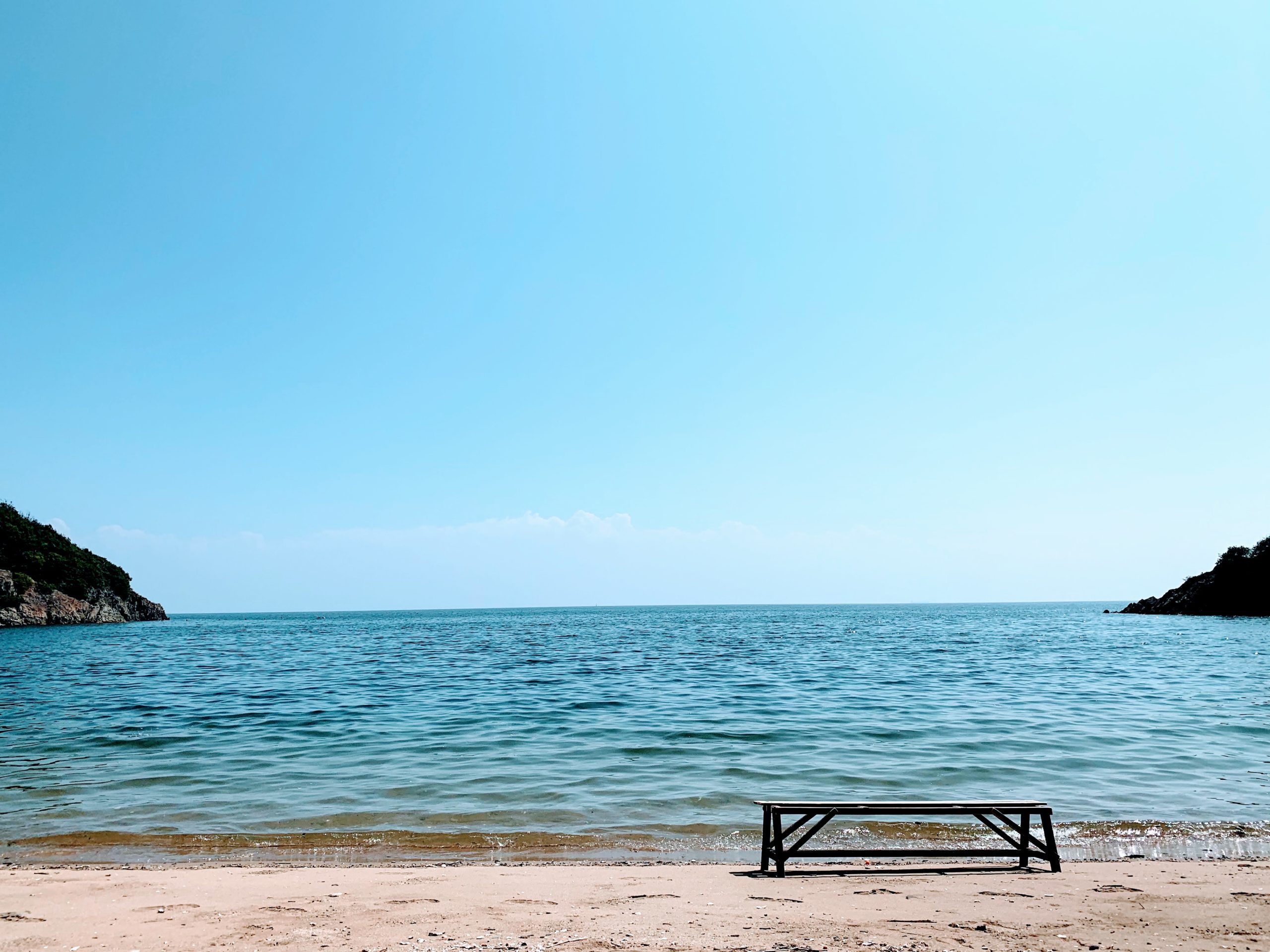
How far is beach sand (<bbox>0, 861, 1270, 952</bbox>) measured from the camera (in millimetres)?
6871

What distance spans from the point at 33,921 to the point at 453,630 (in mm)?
89106

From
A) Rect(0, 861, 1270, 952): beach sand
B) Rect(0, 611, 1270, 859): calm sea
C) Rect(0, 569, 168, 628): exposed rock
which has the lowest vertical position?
Rect(0, 569, 168, 628): exposed rock

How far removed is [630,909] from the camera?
7848 millimetres

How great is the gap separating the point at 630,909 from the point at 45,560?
129936 mm

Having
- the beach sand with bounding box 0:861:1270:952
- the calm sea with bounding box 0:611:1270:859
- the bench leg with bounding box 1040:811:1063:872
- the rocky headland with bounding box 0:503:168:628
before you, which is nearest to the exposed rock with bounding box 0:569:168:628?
the rocky headland with bounding box 0:503:168:628

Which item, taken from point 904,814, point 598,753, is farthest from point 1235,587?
point 904,814

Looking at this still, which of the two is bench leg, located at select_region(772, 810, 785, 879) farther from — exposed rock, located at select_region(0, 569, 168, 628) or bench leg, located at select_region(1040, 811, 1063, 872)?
exposed rock, located at select_region(0, 569, 168, 628)

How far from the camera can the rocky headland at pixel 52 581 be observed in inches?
3851

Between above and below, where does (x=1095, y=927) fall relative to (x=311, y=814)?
above

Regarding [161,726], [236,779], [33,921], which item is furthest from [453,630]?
[33,921]

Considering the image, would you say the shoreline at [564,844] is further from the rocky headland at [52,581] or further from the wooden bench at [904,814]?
the rocky headland at [52,581]

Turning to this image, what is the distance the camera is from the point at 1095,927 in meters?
7.26

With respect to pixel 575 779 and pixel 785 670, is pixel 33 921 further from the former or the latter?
pixel 785 670

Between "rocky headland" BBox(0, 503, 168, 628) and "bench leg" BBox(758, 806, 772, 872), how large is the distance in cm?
11706
